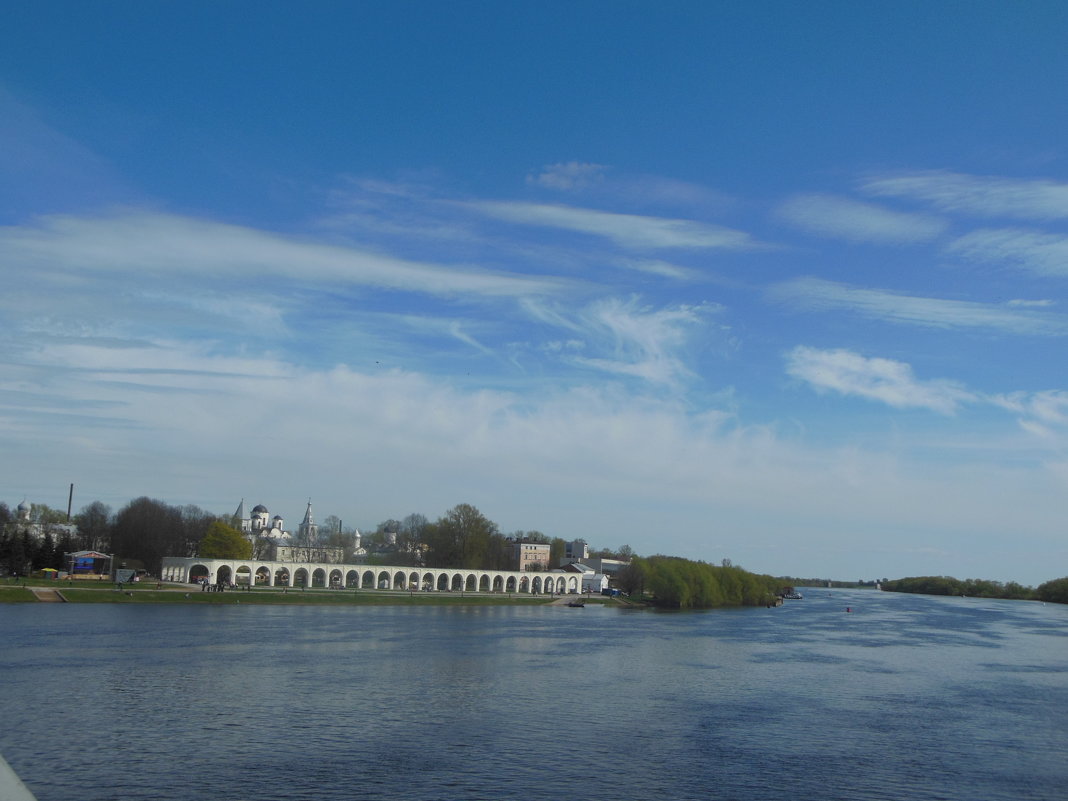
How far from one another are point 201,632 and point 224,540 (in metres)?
59.1

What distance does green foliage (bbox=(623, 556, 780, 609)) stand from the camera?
370 ft

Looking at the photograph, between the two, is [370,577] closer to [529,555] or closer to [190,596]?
[529,555]

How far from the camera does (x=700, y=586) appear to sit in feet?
381

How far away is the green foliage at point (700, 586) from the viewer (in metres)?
113

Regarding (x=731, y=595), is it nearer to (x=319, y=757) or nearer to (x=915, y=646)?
(x=915, y=646)

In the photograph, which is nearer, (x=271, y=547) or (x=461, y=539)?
(x=461, y=539)

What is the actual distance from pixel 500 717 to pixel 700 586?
87662 mm

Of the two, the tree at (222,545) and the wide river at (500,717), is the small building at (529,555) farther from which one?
the wide river at (500,717)

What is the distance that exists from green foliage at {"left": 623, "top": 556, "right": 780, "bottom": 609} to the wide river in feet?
169

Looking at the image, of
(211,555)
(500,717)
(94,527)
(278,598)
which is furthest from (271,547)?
(500,717)

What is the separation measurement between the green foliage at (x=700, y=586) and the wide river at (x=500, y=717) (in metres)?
51.5

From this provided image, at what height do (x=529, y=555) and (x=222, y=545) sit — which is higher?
(x=222, y=545)

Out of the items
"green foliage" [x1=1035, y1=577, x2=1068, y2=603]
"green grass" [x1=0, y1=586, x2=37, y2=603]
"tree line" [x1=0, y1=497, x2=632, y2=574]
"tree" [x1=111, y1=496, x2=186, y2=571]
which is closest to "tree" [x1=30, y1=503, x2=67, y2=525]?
"tree line" [x1=0, y1=497, x2=632, y2=574]

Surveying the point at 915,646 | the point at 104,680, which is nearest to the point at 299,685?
the point at 104,680
